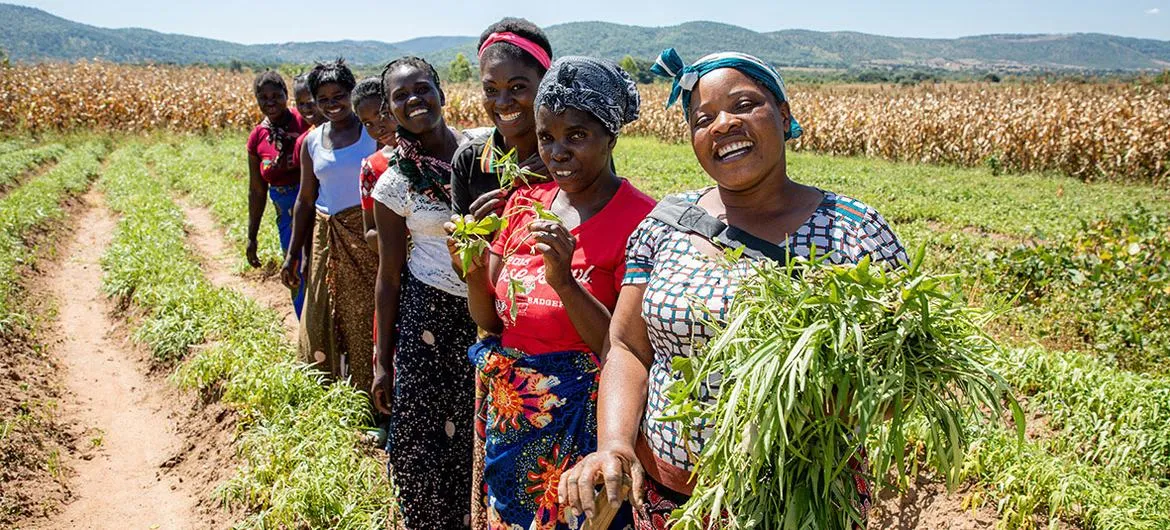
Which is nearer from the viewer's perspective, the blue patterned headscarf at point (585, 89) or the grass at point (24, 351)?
the blue patterned headscarf at point (585, 89)

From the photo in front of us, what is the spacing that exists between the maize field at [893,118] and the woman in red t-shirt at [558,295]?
16034 mm

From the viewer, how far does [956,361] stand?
1304 millimetres

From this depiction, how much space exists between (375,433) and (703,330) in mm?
3079

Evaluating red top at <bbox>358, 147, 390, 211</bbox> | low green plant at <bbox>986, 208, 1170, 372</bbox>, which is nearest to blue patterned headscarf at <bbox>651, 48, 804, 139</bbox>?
red top at <bbox>358, 147, 390, 211</bbox>

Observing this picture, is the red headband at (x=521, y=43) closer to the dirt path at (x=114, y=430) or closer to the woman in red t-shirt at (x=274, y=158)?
the dirt path at (x=114, y=430)

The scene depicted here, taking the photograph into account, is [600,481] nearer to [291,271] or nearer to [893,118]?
[291,271]

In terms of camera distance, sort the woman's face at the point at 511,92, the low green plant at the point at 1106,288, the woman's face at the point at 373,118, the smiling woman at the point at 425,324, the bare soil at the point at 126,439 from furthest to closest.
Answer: the low green plant at the point at 1106,288 < the bare soil at the point at 126,439 < the woman's face at the point at 373,118 < the smiling woman at the point at 425,324 < the woman's face at the point at 511,92

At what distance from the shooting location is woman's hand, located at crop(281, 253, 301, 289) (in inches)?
186

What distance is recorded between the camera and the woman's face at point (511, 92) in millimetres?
2490

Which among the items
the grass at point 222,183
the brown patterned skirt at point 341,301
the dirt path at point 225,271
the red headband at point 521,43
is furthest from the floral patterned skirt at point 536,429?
the grass at point 222,183

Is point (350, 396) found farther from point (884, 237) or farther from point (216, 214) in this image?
point (216, 214)

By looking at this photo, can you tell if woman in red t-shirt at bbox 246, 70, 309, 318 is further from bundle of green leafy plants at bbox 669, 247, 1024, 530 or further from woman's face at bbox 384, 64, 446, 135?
bundle of green leafy plants at bbox 669, 247, 1024, 530

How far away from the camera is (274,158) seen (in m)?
5.48

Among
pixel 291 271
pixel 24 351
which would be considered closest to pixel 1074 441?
pixel 291 271
